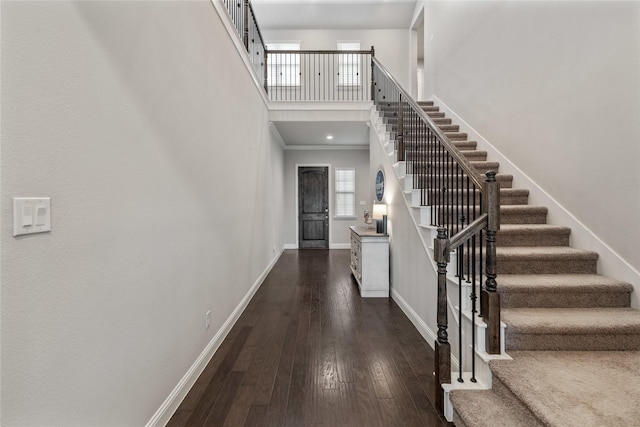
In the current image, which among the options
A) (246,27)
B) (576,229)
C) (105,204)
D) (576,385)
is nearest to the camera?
(105,204)

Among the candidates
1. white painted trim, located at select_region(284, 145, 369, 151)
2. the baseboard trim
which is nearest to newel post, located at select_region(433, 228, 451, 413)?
the baseboard trim

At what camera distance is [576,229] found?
263 centimetres

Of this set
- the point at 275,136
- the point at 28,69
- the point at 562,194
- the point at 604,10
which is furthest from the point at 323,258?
the point at 28,69

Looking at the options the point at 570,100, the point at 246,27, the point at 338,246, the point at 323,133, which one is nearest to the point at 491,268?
the point at 570,100

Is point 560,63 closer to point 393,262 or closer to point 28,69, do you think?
point 393,262

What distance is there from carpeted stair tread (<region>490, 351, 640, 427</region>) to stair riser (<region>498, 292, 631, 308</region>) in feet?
1.23

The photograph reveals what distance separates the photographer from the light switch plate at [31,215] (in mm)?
891

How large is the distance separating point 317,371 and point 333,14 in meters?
8.16

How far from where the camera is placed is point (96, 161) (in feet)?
3.96

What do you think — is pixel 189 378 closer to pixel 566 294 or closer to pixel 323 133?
pixel 566 294

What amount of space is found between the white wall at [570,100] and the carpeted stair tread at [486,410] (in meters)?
1.54

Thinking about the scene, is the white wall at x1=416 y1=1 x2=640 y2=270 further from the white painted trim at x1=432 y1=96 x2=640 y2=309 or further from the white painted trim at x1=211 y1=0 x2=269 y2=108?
the white painted trim at x1=211 y1=0 x2=269 y2=108

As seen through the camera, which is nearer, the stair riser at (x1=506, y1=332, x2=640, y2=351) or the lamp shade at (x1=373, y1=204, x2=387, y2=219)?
the stair riser at (x1=506, y1=332, x2=640, y2=351)

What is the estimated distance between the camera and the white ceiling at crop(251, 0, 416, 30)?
23.4ft
